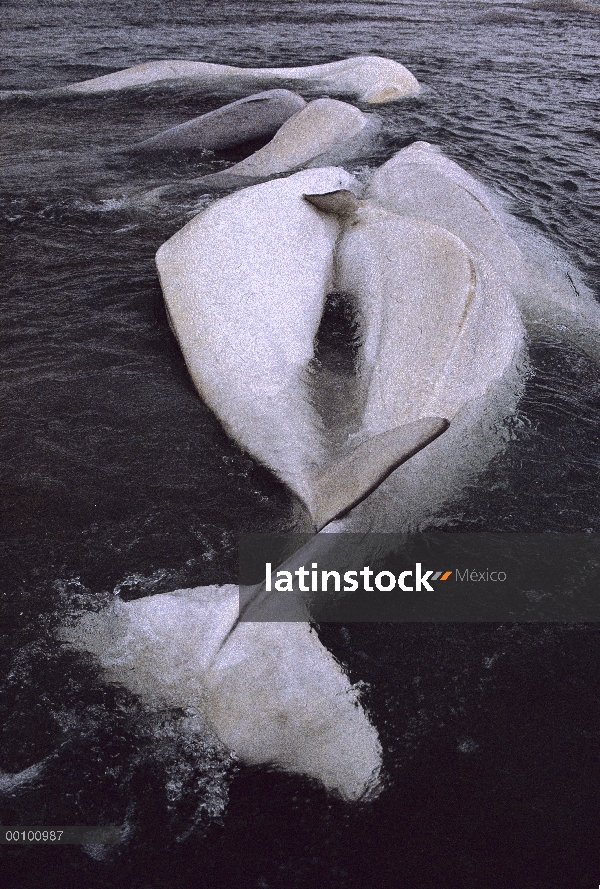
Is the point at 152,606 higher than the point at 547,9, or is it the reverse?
the point at 547,9

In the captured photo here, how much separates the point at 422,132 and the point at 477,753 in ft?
29.6

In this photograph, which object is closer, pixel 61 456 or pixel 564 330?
pixel 61 456

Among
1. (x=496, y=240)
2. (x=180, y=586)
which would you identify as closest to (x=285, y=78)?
(x=496, y=240)

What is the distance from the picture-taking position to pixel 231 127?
9.91 m

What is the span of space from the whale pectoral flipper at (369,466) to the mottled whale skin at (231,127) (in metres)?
7.11

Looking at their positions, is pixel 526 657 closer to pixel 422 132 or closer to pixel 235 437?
pixel 235 437

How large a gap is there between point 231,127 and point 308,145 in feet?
4.28

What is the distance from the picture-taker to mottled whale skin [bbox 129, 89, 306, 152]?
9539 millimetres

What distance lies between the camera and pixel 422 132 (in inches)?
407

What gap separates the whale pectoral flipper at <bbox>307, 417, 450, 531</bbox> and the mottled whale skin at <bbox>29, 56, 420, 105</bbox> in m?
9.42

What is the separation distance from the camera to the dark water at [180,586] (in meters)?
2.82

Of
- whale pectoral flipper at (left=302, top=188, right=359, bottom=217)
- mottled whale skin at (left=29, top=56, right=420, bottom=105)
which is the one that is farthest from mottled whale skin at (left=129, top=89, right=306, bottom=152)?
whale pectoral flipper at (left=302, top=188, right=359, bottom=217)

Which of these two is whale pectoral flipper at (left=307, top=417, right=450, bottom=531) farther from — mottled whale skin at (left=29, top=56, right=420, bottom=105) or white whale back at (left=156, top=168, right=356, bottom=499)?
mottled whale skin at (left=29, top=56, right=420, bottom=105)

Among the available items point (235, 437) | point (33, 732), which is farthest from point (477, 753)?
point (235, 437)
